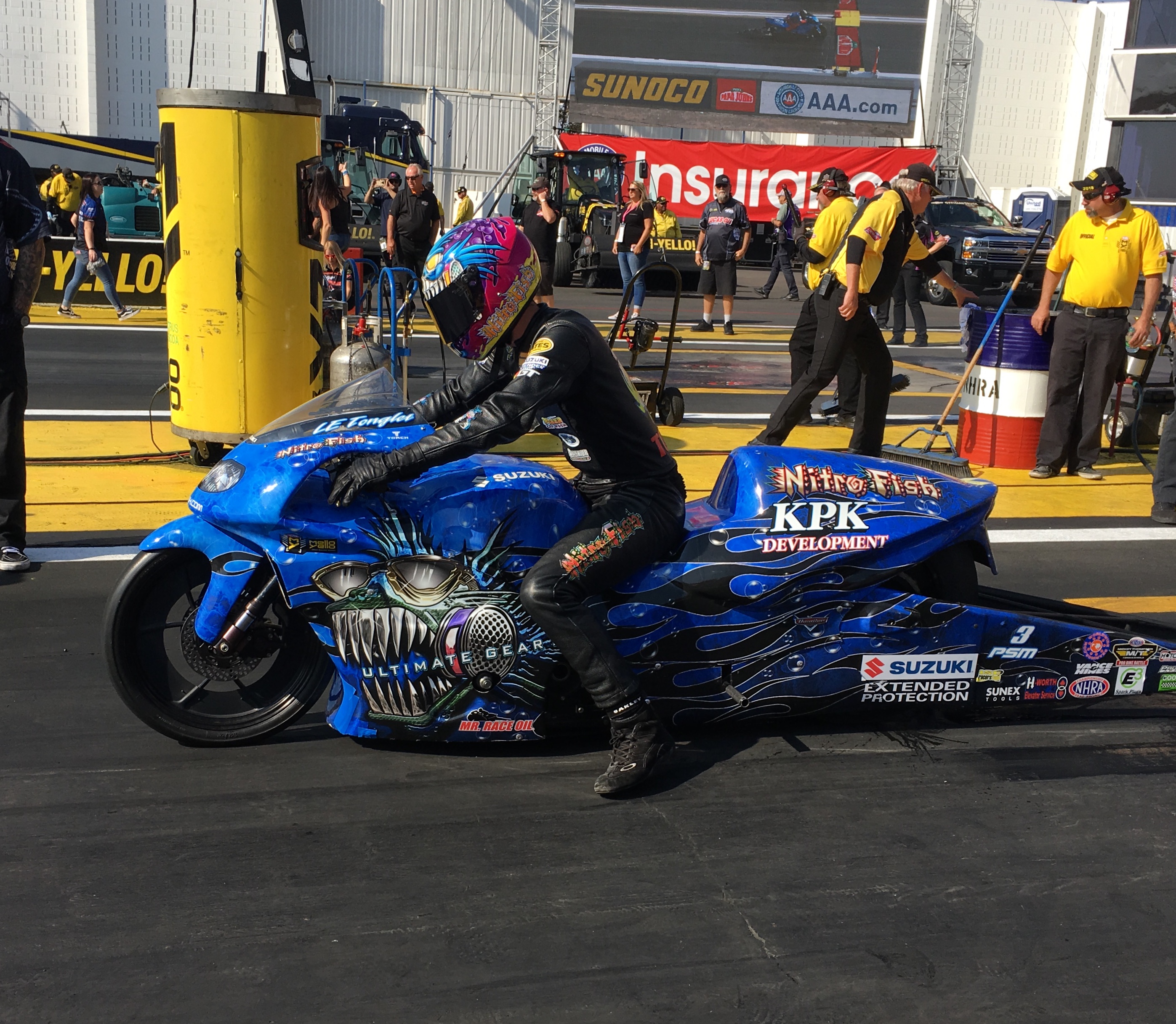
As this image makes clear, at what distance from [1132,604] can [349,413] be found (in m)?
3.97

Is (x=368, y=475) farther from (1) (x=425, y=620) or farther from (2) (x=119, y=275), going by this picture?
(2) (x=119, y=275)

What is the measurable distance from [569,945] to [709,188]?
3186 cm

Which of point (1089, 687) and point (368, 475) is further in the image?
point (1089, 687)

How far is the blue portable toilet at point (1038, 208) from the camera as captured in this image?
33.5 meters

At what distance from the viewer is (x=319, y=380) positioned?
8297mm

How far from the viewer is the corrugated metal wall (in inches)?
1512

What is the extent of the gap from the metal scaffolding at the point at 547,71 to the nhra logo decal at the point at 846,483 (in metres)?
36.9

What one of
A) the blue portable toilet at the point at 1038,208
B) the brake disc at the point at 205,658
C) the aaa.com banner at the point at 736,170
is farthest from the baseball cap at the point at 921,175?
the blue portable toilet at the point at 1038,208

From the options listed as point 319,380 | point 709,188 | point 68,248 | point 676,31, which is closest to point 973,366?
point 319,380

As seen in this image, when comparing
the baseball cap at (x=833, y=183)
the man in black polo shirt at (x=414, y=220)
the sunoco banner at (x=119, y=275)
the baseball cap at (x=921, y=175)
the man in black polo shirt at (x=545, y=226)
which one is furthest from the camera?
the sunoco banner at (x=119, y=275)

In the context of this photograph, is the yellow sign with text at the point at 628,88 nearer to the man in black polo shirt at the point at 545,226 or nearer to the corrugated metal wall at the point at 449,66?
the corrugated metal wall at the point at 449,66

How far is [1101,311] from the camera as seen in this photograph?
7.95m

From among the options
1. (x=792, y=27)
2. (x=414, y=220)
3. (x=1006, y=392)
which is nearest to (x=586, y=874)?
(x=1006, y=392)

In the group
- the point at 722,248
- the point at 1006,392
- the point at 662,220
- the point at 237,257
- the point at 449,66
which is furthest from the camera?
the point at 449,66
